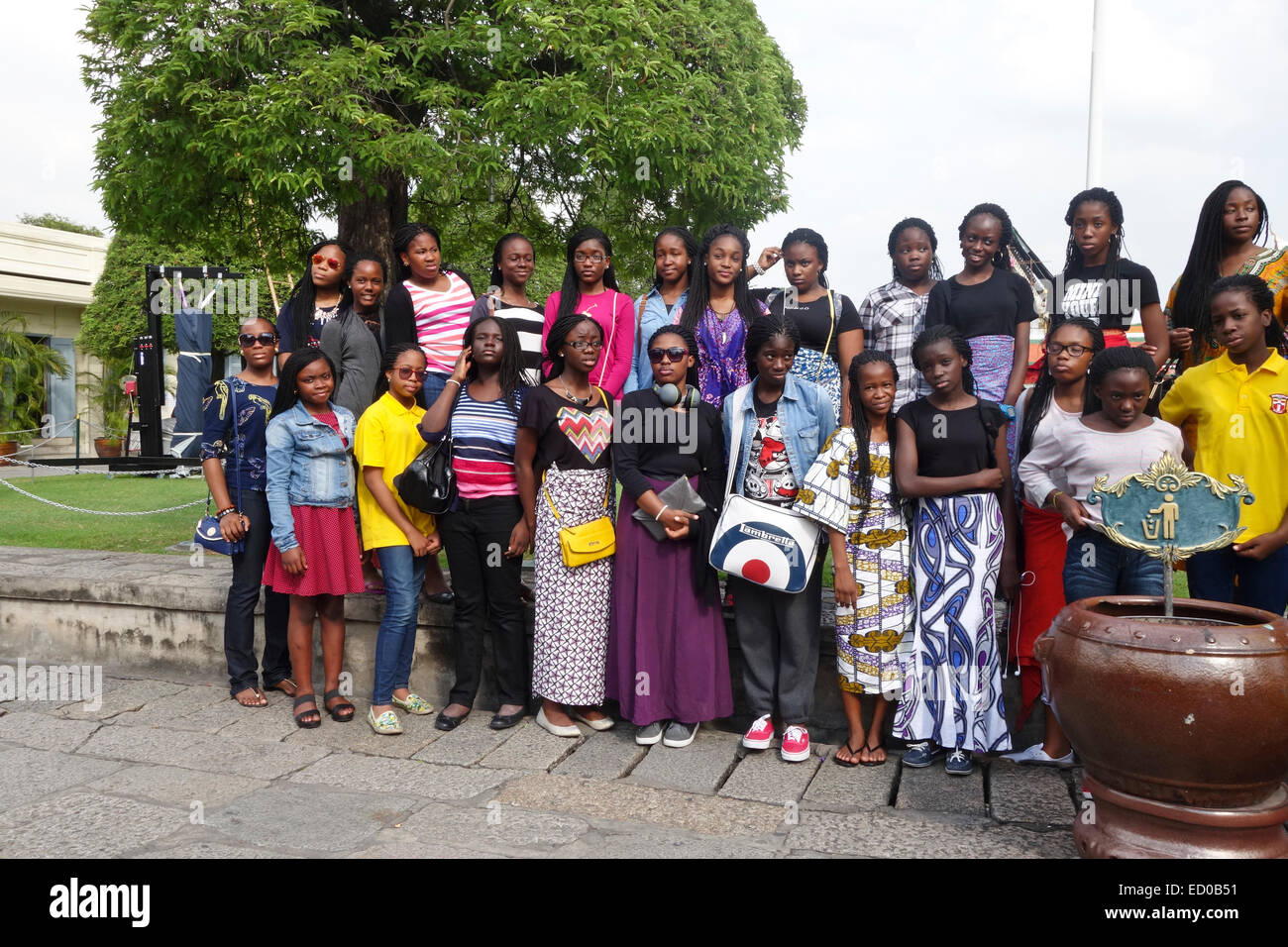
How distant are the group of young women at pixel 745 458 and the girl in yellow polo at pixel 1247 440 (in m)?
0.01

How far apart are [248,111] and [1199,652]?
20.2ft

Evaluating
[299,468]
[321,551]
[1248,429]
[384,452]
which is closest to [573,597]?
[384,452]

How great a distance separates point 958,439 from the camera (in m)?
4.00

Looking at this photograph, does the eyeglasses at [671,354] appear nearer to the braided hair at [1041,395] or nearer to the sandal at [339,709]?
the braided hair at [1041,395]

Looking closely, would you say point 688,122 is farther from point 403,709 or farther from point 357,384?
point 403,709

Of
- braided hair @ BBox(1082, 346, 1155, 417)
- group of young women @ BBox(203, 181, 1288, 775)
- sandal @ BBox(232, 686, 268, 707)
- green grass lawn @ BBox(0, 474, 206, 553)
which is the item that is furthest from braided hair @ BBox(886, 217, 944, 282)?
green grass lawn @ BBox(0, 474, 206, 553)

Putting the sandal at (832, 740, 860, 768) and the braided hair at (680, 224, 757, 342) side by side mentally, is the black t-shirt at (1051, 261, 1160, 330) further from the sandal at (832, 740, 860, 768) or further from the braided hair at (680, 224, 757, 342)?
the sandal at (832, 740, 860, 768)

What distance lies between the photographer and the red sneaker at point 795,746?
4.25m

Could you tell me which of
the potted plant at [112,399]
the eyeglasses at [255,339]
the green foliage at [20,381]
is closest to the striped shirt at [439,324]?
the eyeglasses at [255,339]

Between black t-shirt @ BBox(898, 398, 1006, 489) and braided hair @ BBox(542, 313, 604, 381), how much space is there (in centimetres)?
150

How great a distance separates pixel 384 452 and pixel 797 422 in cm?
192

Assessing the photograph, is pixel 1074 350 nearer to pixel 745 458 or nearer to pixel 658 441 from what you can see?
pixel 745 458

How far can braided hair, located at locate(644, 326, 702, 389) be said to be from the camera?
14.4 ft

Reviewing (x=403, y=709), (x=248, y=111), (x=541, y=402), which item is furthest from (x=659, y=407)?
(x=248, y=111)
